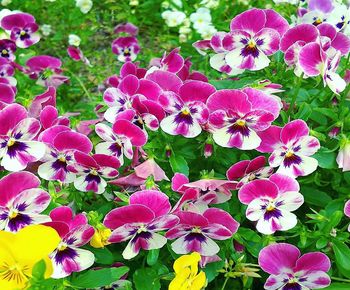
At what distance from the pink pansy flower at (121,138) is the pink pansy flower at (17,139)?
5.7 inches

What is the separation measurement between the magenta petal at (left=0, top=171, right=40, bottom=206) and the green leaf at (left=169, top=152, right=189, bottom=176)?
33 cm

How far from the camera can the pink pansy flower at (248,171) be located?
1504mm

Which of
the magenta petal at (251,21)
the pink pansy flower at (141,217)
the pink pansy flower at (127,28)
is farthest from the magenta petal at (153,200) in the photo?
the pink pansy flower at (127,28)

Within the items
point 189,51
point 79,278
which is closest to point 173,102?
point 79,278

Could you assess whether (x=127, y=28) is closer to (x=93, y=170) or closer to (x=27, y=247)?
(x=93, y=170)

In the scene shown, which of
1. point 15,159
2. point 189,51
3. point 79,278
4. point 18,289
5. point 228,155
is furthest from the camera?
point 189,51

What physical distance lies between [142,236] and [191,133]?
27 centimetres

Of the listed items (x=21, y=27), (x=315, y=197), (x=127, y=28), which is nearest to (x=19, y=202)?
(x=315, y=197)

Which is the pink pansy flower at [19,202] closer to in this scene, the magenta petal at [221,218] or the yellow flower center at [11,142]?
the yellow flower center at [11,142]

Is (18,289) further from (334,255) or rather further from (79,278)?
(334,255)

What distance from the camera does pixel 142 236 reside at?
1417 millimetres

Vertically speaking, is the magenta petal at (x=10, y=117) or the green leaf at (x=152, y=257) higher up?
the magenta petal at (x=10, y=117)

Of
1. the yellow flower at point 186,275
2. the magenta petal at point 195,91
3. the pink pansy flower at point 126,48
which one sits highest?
the magenta petal at point 195,91

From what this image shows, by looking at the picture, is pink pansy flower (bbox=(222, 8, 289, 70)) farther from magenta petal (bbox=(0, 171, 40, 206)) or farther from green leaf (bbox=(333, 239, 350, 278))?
magenta petal (bbox=(0, 171, 40, 206))
